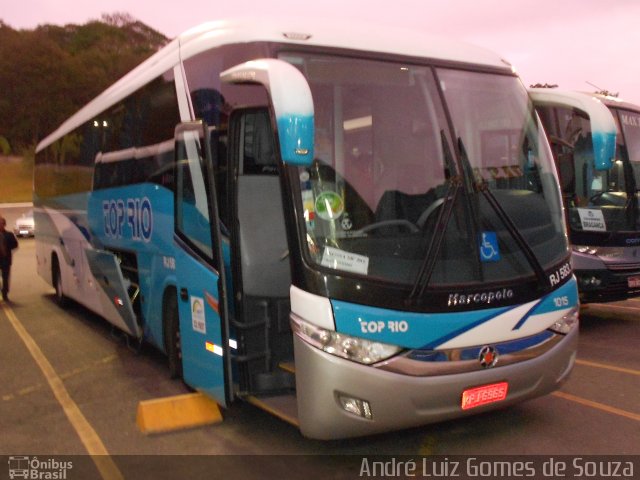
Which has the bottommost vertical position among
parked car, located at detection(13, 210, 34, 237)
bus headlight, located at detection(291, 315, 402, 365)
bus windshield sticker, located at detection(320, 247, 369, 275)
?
parked car, located at detection(13, 210, 34, 237)

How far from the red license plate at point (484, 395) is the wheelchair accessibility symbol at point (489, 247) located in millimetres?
853

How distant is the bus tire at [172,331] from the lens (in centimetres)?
664

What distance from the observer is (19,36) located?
8538cm

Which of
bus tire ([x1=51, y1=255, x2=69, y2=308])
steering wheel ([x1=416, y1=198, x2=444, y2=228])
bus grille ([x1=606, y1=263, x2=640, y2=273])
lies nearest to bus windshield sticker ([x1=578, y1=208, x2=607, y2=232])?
bus grille ([x1=606, y1=263, x2=640, y2=273])

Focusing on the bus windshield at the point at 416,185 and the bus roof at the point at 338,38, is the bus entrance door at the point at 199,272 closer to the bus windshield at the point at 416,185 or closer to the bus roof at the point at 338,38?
the bus roof at the point at 338,38

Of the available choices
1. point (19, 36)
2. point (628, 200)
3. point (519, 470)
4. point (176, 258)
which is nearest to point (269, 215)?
point (176, 258)

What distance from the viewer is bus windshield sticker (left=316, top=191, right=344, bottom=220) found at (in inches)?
176

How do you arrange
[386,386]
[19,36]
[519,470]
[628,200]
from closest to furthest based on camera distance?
[386,386] → [519,470] → [628,200] → [19,36]

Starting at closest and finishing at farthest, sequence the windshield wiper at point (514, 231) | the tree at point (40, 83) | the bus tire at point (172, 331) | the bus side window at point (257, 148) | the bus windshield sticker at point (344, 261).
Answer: the bus windshield sticker at point (344, 261), the windshield wiper at point (514, 231), the bus side window at point (257, 148), the bus tire at point (172, 331), the tree at point (40, 83)

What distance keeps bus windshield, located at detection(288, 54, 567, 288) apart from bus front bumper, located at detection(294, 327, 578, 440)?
610mm

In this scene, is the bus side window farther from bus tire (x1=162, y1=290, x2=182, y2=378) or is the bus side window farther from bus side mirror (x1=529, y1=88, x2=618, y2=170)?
bus side mirror (x1=529, y1=88, x2=618, y2=170)

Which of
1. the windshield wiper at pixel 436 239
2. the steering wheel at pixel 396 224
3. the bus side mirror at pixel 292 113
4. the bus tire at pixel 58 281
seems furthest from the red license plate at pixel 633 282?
the bus tire at pixel 58 281

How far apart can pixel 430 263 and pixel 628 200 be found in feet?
20.0

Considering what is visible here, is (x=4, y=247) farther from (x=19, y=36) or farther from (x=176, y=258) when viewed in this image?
(x=19, y=36)
